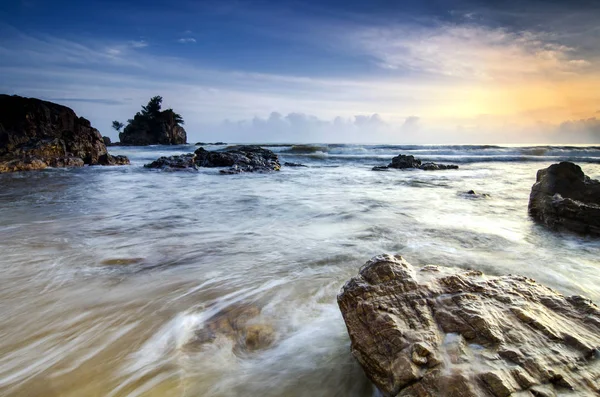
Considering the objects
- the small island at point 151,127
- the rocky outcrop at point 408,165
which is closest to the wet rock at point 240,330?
the rocky outcrop at point 408,165

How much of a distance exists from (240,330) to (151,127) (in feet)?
207

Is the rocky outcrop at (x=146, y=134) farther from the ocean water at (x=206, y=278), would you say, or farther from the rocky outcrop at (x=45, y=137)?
the ocean water at (x=206, y=278)

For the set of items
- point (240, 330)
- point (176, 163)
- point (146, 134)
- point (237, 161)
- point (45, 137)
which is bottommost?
point (240, 330)

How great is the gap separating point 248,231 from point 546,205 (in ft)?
16.3

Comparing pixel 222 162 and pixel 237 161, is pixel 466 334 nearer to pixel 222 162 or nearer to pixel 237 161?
pixel 237 161

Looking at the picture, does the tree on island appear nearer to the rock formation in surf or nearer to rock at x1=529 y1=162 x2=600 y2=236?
the rock formation in surf

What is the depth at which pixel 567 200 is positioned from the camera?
194 inches

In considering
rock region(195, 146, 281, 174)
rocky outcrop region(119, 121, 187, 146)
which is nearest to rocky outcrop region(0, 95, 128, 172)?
rock region(195, 146, 281, 174)

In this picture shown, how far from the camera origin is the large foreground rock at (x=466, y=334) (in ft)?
4.12

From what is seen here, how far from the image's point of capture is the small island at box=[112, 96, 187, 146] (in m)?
56.3

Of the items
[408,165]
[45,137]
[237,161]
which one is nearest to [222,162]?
[237,161]

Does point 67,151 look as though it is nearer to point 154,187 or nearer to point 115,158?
point 115,158

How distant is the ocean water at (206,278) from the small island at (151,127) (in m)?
54.7

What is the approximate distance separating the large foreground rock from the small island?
6181 centimetres
